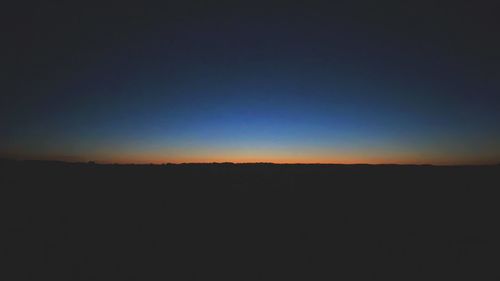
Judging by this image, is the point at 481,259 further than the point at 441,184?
No

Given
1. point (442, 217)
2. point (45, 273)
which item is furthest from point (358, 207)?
point (45, 273)

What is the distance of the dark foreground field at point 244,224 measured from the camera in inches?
365

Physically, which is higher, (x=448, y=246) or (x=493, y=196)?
(x=493, y=196)

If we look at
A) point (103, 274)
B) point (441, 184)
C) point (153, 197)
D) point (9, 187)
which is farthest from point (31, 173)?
point (441, 184)

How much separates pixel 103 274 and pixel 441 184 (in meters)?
15.4

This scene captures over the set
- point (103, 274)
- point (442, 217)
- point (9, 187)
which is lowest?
point (103, 274)

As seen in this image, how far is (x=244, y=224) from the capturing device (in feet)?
39.3

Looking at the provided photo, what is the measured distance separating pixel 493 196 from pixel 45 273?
17617mm

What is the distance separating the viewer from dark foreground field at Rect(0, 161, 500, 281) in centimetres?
927

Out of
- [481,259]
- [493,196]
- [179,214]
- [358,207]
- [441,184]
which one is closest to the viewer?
[481,259]

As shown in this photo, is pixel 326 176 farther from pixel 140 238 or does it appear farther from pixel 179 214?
pixel 140 238

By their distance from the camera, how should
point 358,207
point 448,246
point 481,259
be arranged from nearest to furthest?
point 481,259 → point 448,246 → point 358,207

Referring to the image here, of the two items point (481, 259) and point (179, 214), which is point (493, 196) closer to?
point (481, 259)

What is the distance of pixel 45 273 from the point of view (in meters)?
8.62
